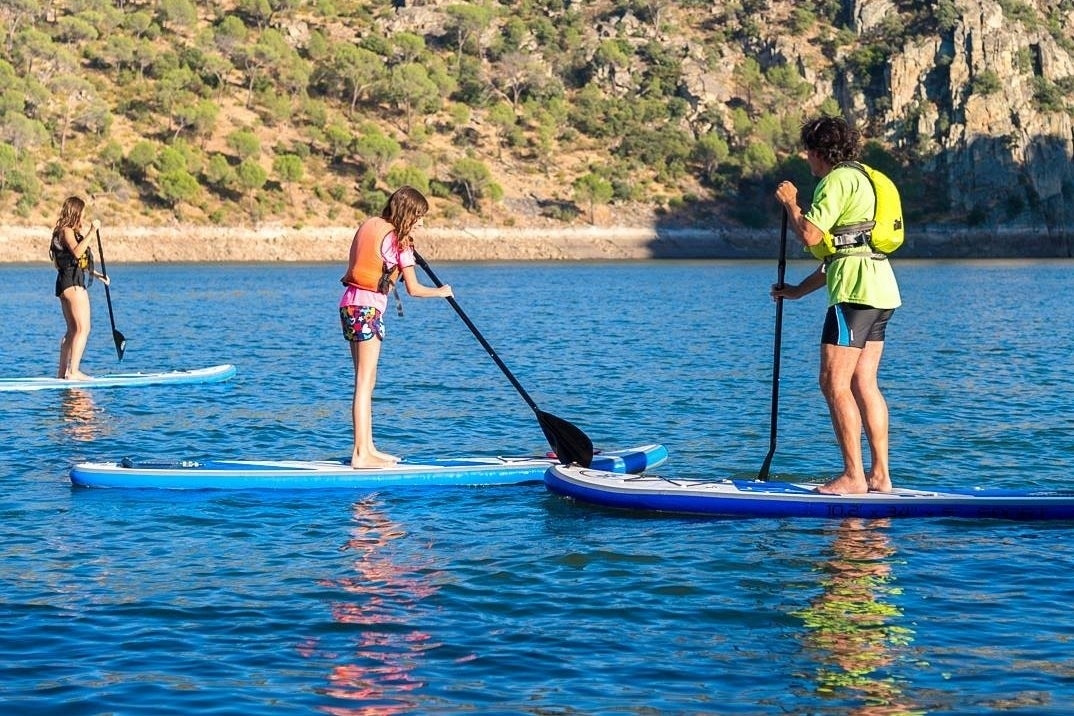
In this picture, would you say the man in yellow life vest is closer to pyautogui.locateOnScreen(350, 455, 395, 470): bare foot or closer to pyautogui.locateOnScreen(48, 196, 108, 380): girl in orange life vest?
pyautogui.locateOnScreen(350, 455, 395, 470): bare foot

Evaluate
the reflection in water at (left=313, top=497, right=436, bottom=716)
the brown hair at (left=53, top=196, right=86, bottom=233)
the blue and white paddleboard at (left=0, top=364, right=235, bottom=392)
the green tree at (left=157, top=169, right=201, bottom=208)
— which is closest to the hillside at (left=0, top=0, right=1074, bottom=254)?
the green tree at (left=157, top=169, right=201, bottom=208)

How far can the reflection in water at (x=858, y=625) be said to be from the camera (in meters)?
7.25

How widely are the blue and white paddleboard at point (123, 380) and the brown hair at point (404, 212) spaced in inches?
408

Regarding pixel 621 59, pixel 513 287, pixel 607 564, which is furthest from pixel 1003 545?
pixel 621 59

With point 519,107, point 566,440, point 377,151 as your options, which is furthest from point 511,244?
point 566,440

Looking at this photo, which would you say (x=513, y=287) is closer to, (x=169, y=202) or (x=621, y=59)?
(x=169, y=202)

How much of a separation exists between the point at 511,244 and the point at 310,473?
101 meters

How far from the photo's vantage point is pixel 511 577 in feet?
31.3

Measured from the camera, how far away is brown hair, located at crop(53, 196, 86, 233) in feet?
61.3

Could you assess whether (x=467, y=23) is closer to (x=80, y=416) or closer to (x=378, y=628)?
(x=80, y=416)

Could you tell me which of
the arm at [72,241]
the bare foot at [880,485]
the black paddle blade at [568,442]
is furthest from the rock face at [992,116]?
the bare foot at [880,485]

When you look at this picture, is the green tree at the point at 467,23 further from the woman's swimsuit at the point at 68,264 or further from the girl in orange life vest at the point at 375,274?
the girl in orange life vest at the point at 375,274

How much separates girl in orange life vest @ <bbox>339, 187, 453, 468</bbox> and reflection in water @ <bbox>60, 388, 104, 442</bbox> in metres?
5.32

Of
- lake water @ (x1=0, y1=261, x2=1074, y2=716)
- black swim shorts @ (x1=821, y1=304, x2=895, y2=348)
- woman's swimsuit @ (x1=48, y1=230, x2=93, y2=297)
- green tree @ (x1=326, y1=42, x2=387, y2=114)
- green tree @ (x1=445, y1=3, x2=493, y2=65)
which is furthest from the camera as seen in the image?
green tree @ (x1=445, y1=3, x2=493, y2=65)
